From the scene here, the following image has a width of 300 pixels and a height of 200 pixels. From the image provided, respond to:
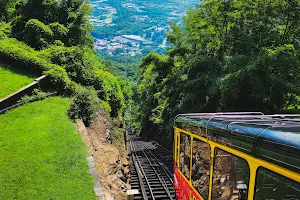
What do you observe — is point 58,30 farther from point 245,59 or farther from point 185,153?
point 185,153

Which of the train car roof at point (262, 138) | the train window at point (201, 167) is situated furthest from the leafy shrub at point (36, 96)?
the train car roof at point (262, 138)

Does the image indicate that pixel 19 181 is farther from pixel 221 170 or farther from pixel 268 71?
pixel 268 71

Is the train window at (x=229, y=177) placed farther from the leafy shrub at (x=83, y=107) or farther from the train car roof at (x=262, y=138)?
the leafy shrub at (x=83, y=107)

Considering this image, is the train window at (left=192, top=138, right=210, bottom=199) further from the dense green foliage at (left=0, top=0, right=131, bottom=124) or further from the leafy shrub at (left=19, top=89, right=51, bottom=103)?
the leafy shrub at (left=19, top=89, right=51, bottom=103)

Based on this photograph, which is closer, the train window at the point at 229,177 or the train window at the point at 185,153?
the train window at the point at 229,177

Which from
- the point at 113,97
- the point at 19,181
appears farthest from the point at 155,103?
the point at 19,181

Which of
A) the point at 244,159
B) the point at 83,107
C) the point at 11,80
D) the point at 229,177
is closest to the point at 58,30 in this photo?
the point at 11,80

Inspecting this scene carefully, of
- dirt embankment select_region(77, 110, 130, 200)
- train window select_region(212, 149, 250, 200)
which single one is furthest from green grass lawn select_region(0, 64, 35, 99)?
train window select_region(212, 149, 250, 200)
